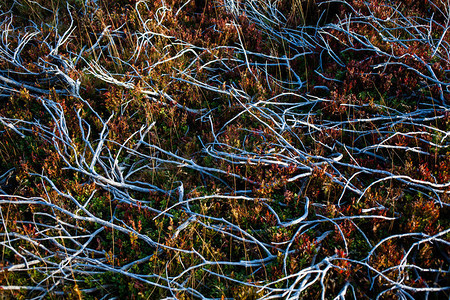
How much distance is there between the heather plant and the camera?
3.37 meters

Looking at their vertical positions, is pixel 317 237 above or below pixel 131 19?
below

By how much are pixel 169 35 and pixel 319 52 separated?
8.68 ft

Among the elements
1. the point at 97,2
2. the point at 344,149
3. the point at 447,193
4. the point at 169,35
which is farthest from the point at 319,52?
the point at 97,2

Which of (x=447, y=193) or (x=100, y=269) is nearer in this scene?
(x=100, y=269)

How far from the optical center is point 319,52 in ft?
19.3

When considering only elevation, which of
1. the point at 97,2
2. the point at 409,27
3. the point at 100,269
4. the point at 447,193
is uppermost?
the point at 97,2

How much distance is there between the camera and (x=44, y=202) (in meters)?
3.92

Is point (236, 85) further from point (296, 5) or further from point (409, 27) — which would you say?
point (409, 27)

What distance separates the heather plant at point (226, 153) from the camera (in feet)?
11.0

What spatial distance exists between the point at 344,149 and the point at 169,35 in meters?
3.72

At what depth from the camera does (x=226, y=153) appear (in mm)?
4234

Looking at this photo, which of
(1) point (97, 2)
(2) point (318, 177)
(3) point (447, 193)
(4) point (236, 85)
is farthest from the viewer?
(1) point (97, 2)

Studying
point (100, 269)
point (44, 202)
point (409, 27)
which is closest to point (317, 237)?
Result: point (100, 269)

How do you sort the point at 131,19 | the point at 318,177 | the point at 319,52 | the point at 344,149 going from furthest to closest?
the point at 131,19, the point at 319,52, the point at 344,149, the point at 318,177
